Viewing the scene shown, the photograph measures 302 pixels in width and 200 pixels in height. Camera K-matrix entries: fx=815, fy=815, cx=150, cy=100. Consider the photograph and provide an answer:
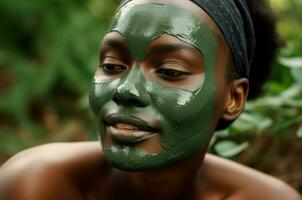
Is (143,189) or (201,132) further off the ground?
(201,132)

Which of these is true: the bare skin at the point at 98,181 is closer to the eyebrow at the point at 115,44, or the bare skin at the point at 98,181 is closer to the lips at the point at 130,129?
the lips at the point at 130,129

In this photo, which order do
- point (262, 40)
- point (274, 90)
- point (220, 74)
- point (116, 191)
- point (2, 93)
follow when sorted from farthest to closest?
1. point (2, 93)
2. point (274, 90)
3. point (262, 40)
4. point (116, 191)
5. point (220, 74)

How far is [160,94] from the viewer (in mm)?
2123

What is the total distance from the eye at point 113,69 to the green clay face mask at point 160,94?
33 millimetres

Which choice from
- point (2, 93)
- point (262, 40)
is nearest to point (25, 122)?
point (2, 93)

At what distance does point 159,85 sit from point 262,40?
0.69 m

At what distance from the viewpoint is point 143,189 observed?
7.73 ft

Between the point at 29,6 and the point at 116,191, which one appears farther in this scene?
the point at 29,6

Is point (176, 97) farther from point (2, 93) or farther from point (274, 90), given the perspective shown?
point (2, 93)

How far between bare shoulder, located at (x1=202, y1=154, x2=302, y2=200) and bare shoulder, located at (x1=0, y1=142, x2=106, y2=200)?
36 cm

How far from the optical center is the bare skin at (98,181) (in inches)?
93.3

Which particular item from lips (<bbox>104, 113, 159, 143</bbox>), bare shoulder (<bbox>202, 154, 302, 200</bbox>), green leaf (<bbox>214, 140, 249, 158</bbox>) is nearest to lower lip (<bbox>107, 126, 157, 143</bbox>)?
lips (<bbox>104, 113, 159, 143</bbox>)

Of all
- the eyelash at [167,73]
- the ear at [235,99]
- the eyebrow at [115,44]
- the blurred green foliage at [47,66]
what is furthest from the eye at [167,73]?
the blurred green foliage at [47,66]

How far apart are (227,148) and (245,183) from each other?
423mm
